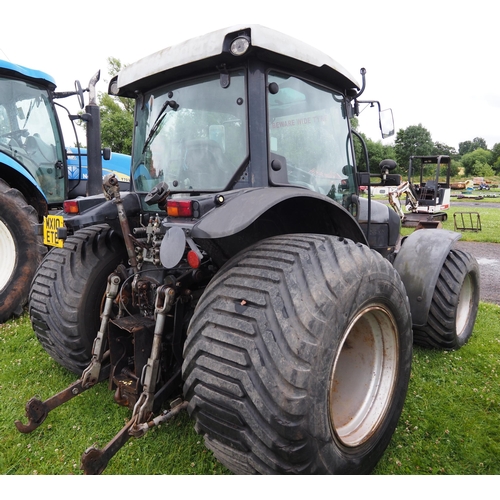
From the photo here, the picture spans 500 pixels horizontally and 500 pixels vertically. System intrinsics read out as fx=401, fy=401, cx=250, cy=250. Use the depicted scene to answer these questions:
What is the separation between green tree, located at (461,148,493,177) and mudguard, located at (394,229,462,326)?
68294mm

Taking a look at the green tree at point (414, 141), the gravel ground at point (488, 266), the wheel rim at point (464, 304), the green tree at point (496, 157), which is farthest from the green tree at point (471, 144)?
the wheel rim at point (464, 304)

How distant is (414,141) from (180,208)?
5678 centimetres

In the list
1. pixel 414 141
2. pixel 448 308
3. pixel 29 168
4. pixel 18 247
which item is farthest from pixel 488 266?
pixel 414 141

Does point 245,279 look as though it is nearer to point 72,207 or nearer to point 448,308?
point 72,207

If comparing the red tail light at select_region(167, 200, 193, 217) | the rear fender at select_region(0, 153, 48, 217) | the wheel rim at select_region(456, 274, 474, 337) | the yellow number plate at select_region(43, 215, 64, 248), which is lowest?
the wheel rim at select_region(456, 274, 474, 337)

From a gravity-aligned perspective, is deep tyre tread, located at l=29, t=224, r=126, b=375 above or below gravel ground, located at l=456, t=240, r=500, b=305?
above

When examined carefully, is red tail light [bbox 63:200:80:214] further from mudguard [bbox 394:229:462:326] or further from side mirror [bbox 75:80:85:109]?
side mirror [bbox 75:80:85:109]

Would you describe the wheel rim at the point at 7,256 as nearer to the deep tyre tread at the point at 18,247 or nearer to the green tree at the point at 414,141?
the deep tyre tread at the point at 18,247

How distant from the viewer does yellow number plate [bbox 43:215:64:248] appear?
9.02 ft

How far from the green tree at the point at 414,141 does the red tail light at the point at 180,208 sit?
5179 cm

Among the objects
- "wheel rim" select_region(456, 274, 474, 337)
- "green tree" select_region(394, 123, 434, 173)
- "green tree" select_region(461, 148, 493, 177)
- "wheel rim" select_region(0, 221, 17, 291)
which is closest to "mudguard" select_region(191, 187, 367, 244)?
"wheel rim" select_region(456, 274, 474, 337)

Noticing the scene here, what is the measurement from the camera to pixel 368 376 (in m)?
2.42

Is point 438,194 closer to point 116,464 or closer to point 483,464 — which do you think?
point 483,464

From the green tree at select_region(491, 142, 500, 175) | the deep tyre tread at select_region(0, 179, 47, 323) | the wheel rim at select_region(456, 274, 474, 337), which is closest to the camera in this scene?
the wheel rim at select_region(456, 274, 474, 337)
